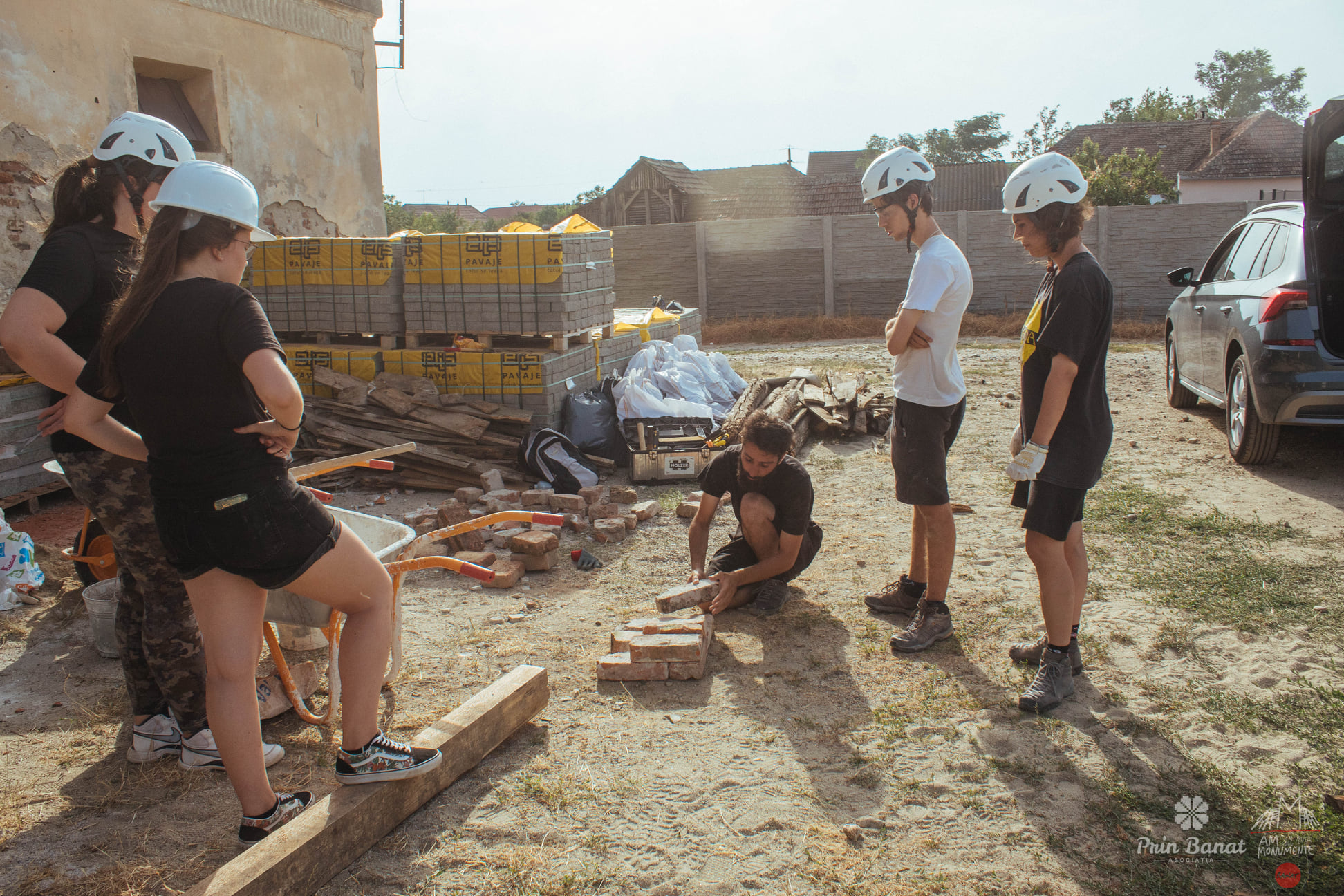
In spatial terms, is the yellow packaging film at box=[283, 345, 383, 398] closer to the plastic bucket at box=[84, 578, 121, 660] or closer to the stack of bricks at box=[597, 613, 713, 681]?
the plastic bucket at box=[84, 578, 121, 660]

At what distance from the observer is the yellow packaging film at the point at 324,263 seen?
25.2 ft

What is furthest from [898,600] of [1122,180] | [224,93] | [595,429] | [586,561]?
[1122,180]

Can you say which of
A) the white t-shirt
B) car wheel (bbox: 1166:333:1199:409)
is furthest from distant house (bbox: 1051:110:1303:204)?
the white t-shirt

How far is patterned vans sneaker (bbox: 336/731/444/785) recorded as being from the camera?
8.66 ft

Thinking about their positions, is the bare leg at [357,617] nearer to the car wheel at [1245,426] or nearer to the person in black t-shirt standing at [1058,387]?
the person in black t-shirt standing at [1058,387]

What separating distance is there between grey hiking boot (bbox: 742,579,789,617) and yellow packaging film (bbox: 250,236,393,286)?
15.8 ft

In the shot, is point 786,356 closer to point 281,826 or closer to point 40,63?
point 40,63

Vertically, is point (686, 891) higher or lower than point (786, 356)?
lower

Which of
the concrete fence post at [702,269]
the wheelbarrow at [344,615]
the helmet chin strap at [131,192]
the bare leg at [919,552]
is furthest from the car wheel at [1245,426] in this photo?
the concrete fence post at [702,269]

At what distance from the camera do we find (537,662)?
410 cm

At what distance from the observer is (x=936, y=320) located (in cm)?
385

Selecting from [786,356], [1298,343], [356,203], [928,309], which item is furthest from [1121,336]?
[928,309]

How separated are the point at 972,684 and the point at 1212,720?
856 mm

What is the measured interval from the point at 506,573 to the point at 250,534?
2.76m
